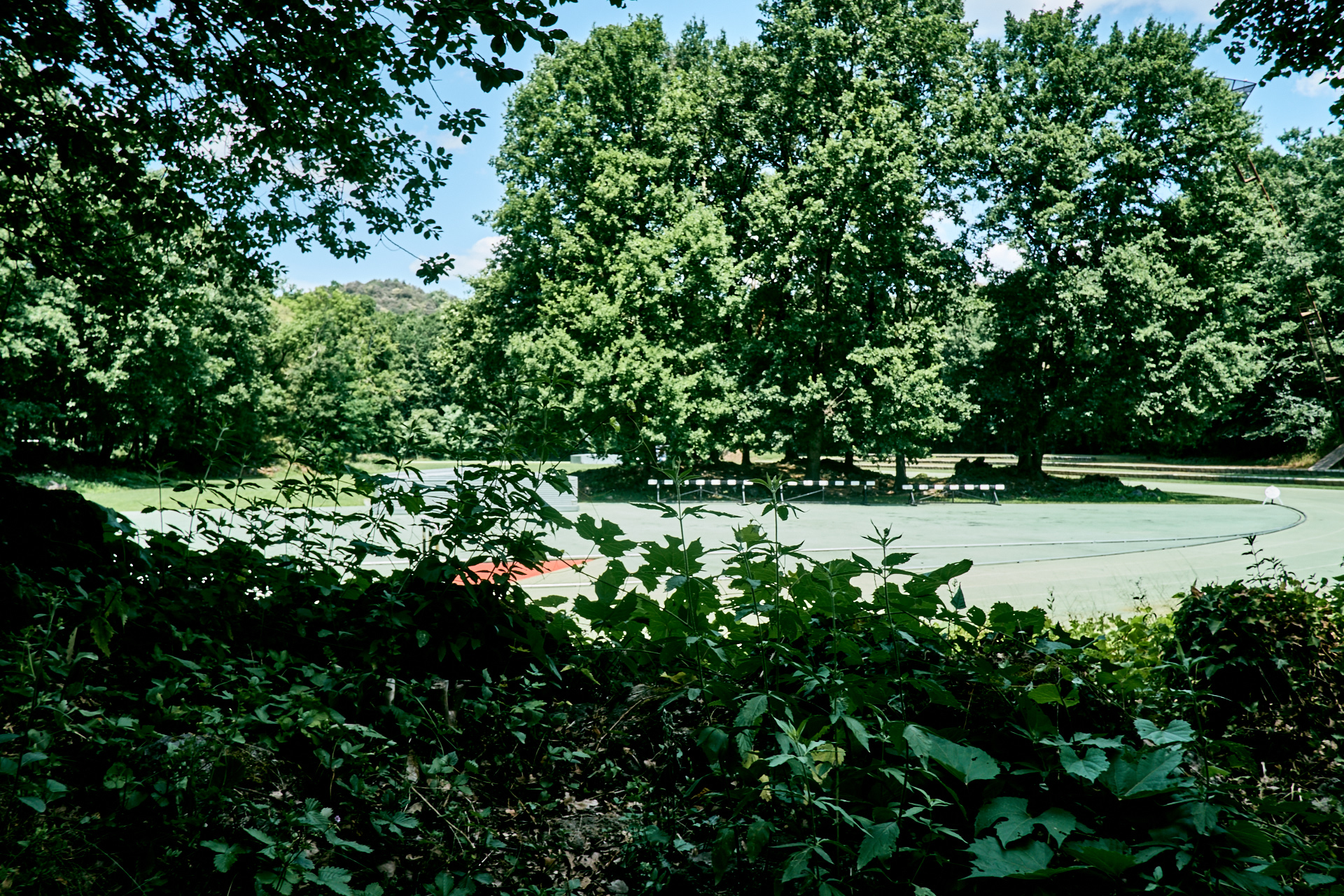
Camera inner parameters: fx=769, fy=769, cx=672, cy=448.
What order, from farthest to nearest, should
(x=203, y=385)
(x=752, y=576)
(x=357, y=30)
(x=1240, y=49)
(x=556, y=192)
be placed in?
(x=203, y=385), (x=556, y=192), (x=1240, y=49), (x=357, y=30), (x=752, y=576)

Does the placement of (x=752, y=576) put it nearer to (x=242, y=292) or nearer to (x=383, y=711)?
(x=383, y=711)

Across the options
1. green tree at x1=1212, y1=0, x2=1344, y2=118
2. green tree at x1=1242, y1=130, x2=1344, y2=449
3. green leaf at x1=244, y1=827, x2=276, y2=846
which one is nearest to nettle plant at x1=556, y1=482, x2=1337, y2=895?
green leaf at x1=244, y1=827, x2=276, y2=846

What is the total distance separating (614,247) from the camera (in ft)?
93.4

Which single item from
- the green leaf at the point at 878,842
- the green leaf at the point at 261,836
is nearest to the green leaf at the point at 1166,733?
the green leaf at the point at 878,842

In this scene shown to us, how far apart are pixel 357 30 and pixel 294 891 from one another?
5027 millimetres

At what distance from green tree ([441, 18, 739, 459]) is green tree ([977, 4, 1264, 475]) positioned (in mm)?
11636

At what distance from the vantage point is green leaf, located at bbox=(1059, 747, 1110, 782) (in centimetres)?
186

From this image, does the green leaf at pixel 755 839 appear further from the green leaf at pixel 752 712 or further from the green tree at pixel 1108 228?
the green tree at pixel 1108 228

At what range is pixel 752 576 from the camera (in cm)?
243

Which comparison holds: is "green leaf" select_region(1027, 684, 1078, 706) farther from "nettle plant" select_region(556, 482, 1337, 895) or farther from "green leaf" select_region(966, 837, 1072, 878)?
"green leaf" select_region(966, 837, 1072, 878)

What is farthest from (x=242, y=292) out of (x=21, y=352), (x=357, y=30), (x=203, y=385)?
(x=203, y=385)

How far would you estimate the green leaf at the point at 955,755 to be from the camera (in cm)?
183

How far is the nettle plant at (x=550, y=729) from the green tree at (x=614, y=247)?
Result: 75.3ft

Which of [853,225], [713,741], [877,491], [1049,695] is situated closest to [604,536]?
[713,741]
